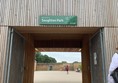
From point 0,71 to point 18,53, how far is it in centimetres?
107

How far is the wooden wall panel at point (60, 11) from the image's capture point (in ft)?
16.2

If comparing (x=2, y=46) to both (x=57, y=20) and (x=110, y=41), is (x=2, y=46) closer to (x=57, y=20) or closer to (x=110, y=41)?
(x=57, y=20)

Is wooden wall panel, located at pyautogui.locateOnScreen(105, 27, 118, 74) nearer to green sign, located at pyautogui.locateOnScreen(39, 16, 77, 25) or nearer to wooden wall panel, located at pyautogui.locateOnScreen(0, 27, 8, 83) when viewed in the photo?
green sign, located at pyautogui.locateOnScreen(39, 16, 77, 25)

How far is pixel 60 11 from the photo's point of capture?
5.03 metres

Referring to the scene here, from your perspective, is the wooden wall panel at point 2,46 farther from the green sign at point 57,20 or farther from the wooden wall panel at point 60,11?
the green sign at point 57,20

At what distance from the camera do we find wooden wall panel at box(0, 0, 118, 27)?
4945mm

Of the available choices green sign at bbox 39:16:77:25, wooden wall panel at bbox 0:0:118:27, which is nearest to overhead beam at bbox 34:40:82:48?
wooden wall panel at bbox 0:0:118:27

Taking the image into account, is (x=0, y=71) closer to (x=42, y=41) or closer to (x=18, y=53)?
(x=18, y=53)

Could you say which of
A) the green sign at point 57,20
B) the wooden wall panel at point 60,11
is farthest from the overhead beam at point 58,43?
the green sign at point 57,20

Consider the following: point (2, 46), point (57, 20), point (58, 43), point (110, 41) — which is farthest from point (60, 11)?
point (58, 43)

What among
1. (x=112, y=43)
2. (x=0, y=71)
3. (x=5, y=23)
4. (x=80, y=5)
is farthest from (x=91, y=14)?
(x=0, y=71)

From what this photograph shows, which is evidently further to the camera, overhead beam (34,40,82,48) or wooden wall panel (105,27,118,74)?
overhead beam (34,40,82,48)

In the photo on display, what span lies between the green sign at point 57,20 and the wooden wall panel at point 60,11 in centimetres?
13

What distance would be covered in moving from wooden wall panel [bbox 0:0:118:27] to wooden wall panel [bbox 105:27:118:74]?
0.16 m
